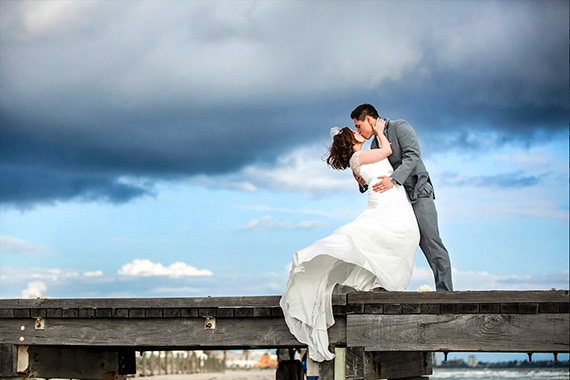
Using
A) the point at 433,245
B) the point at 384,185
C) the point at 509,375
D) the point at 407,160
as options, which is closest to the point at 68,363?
the point at 384,185

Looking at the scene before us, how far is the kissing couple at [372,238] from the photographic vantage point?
661 cm

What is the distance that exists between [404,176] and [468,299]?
1.72 m

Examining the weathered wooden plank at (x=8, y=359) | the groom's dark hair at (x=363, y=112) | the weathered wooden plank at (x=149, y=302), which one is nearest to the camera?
the weathered wooden plank at (x=149, y=302)

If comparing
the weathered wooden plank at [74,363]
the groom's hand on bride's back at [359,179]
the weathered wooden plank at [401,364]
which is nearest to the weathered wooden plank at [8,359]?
the weathered wooden plank at [74,363]

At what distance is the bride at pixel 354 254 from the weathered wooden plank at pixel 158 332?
0.30 meters

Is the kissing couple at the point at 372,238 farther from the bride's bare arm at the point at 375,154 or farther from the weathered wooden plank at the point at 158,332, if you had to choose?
the weathered wooden plank at the point at 158,332

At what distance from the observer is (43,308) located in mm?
7590

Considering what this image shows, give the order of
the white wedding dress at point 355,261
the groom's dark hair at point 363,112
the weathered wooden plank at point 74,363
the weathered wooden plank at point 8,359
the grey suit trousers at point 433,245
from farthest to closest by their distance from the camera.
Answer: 1. the weathered wooden plank at point 74,363
2. the groom's dark hair at point 363,112
3. the weathered wooden plank at point 8,359
4. the grey suit trousers at point 433,245
5. the white wedding dress at point 355,261

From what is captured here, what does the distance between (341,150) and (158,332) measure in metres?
2.73

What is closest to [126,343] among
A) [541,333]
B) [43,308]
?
[43,308]

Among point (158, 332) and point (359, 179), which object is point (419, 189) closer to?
point (359, 179)

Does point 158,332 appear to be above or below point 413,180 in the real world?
below

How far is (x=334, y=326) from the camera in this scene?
22.1 ft

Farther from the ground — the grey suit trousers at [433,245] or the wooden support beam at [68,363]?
the grey suit trousers at [433,245]
